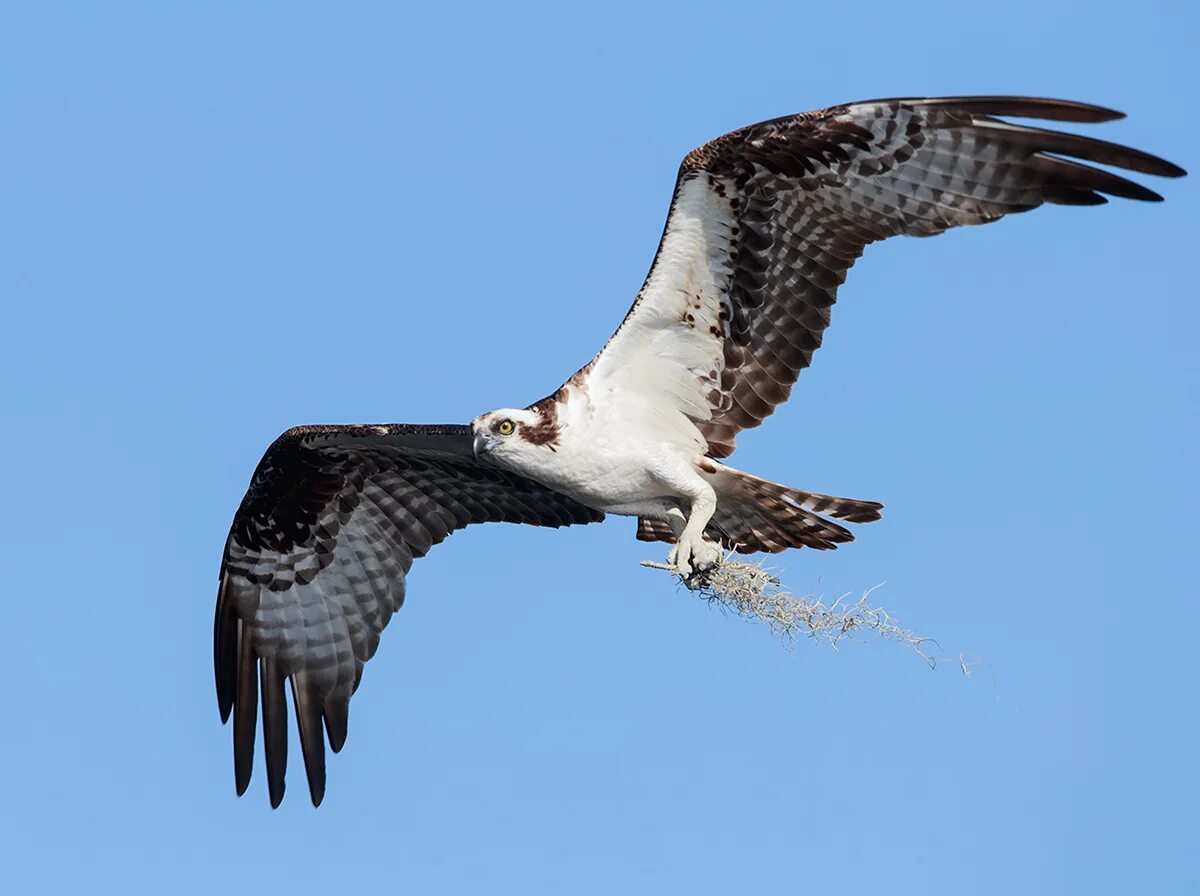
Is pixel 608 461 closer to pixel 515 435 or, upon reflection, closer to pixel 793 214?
pixel 515 435

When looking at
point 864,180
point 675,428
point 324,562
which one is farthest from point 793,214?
point 324,562

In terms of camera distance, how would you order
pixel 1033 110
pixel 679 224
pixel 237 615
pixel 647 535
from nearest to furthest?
pixel 1033 110 → pixel 679 224 → pixel 647 535 → pixel 237 615

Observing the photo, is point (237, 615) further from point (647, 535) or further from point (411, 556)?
point (647, 535)

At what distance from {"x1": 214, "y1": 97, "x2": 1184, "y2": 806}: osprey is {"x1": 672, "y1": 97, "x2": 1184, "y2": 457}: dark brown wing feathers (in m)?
0.01

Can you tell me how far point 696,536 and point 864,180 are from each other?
2.48 metres

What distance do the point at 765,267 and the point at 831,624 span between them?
91.4 inches

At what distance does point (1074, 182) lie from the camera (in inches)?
426

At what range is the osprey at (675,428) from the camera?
1112cm

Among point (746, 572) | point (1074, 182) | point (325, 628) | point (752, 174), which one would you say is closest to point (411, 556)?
point (325, 628)

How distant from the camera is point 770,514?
12.2 metres

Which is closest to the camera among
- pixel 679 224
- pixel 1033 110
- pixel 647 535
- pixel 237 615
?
pixel 1033 110

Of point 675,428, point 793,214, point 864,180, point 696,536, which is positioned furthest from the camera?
point 675,428

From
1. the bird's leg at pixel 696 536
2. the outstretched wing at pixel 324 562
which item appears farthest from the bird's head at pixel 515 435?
the outstretched wing at pixel 324 562

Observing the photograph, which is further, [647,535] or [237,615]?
[237,615]
